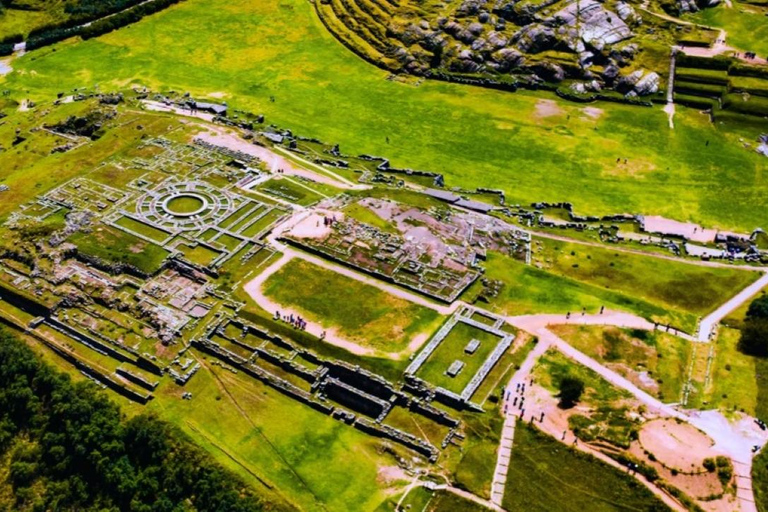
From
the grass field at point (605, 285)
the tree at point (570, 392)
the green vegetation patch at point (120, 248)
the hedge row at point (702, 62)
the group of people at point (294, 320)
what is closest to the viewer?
the tree at point (570, 392)

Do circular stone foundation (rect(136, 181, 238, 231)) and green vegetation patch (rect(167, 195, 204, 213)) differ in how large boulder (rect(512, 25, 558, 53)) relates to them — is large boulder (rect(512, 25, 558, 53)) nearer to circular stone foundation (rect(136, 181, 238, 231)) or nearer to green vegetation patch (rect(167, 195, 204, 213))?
circular stone foundation (rect(136, 181, 238, 231))

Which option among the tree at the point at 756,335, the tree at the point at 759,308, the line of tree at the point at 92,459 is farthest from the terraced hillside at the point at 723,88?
the line of tree at the point at 92,459

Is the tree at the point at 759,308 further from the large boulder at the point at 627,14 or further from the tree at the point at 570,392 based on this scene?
the large boulder at the point at 627,14

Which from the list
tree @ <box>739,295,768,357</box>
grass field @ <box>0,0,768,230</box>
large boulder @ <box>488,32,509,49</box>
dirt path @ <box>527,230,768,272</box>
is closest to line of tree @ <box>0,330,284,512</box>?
tree @ <box>739,295,768,357</box>

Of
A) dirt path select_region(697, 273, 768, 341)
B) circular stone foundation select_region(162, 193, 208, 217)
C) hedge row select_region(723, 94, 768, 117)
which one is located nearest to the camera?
dirt path select_region(697, 273, 768, 341)

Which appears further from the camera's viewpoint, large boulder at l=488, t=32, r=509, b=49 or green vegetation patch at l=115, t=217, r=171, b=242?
large boulder at l=488, t=32, r=509, b=49

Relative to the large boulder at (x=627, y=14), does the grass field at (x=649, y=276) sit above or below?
below

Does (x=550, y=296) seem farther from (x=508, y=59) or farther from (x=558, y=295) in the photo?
(x=508, y=59)
